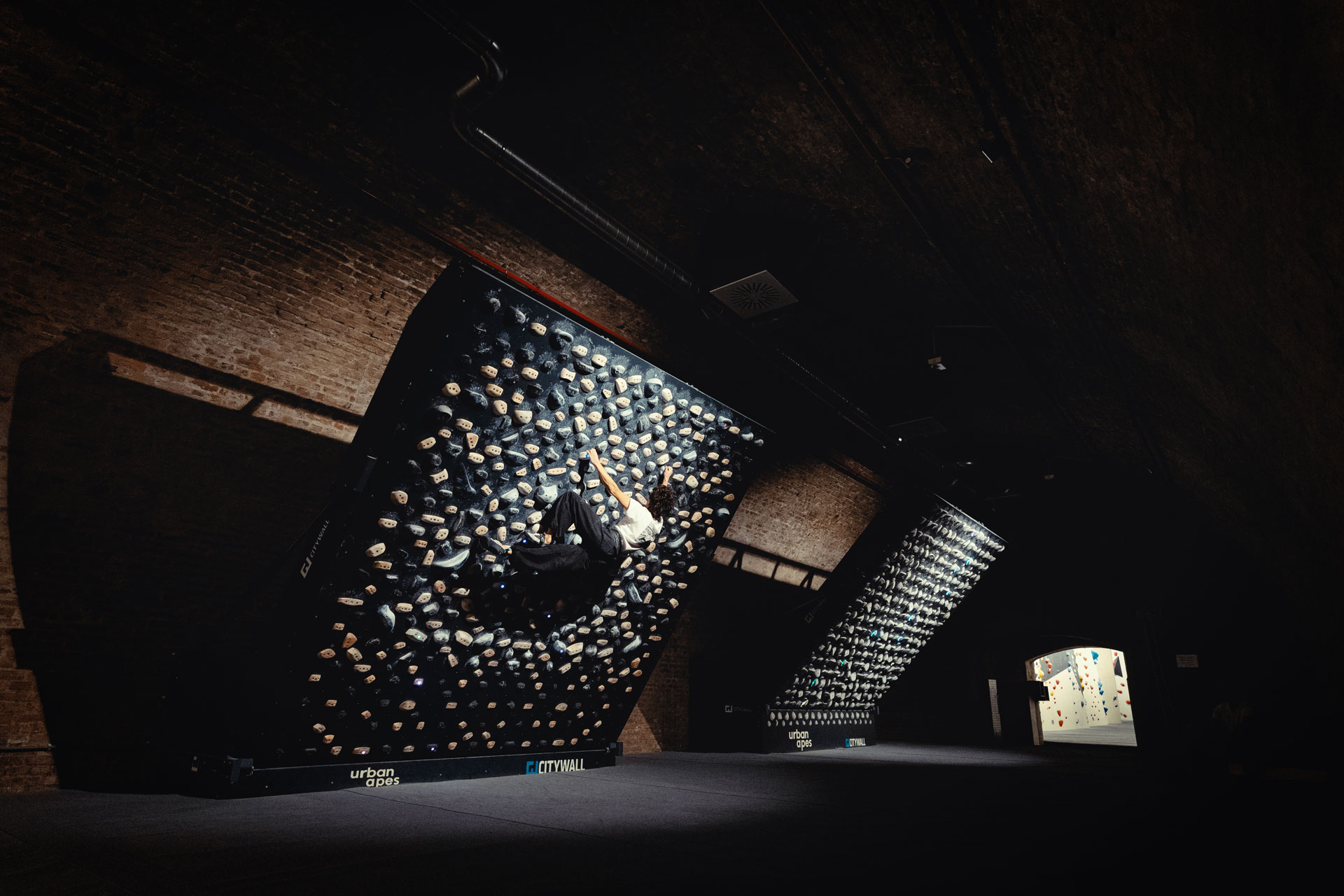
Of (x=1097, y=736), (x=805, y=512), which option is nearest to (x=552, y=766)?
(x=805, y=512)

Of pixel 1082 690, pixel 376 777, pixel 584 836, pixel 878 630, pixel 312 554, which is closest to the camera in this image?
pixel 584 836

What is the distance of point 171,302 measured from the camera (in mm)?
4500

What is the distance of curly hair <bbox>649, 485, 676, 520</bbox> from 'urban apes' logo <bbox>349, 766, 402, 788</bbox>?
8.06ft

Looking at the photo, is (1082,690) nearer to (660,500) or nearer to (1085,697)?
(1085,697)

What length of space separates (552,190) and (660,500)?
2493 mm

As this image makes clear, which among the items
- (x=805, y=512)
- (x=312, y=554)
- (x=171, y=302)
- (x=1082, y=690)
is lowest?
(x=1082, y=690)

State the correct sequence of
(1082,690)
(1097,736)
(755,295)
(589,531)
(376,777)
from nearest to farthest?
(376,777)
(589,531)
(755,295)
(1097,736)
(1082,690)

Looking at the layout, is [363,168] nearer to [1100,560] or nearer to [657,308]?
[657,308]

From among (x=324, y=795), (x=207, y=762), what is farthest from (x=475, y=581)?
(x=207, y=762)

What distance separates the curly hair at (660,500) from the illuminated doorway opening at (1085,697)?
10.7 m

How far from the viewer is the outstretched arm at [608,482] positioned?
4707 mm

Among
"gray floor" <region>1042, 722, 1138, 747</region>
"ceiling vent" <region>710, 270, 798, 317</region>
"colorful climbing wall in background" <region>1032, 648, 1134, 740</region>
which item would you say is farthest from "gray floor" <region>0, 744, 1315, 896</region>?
"colorful climbing wall in background" <region>1032, 648, 1134, 740</region>

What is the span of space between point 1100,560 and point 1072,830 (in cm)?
982

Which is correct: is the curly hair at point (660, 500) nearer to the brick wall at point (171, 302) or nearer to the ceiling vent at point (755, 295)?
the ceiling vent at point (755, 295)
